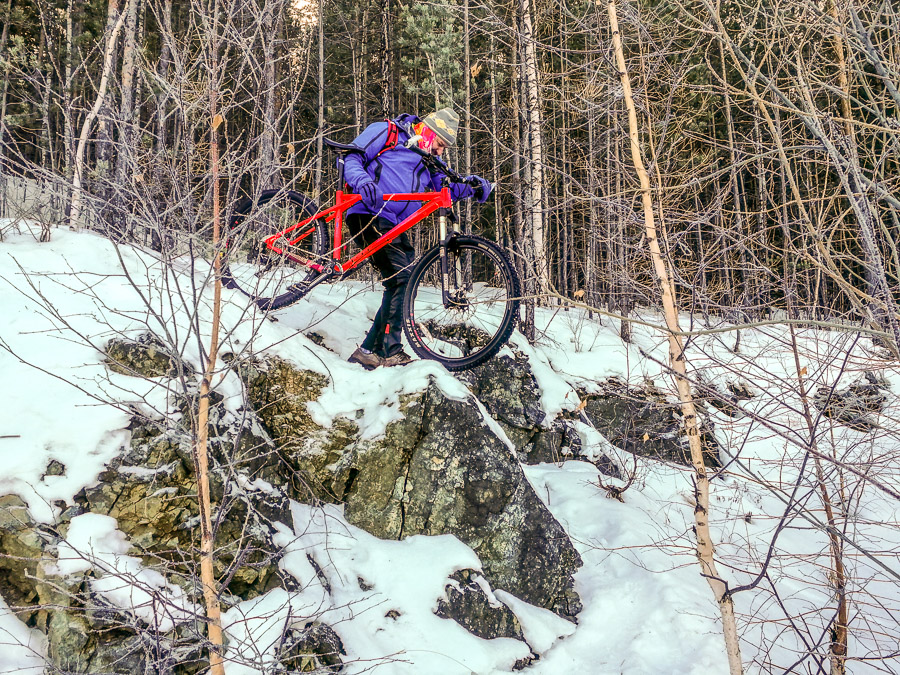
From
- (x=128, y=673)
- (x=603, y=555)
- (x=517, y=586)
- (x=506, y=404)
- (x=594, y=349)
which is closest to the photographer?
(x=128, y=673)

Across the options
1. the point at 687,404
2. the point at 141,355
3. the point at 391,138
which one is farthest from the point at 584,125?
the point at 141,355

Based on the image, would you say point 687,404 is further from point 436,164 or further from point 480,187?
point 436,164

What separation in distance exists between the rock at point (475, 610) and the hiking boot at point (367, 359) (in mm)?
1900

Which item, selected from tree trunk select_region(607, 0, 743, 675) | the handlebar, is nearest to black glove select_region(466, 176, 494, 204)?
the handlebar

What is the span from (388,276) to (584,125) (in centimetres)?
259

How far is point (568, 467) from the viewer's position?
19.5ft

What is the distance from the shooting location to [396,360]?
459 cm

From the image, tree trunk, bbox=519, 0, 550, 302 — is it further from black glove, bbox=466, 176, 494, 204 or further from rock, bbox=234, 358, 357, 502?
rock, bbox=234, 358, 357, 502

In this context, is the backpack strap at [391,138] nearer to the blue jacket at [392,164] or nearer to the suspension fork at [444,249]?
the blue jacket at [392,164]

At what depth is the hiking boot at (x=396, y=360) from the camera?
15.0ft

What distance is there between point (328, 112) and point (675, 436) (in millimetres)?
15162

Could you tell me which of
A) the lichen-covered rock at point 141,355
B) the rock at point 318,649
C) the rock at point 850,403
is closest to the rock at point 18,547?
the lichen-covered rock at point 141,355

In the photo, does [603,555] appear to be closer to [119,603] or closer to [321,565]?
[321,565]

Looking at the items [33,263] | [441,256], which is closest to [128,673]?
[33,263]
